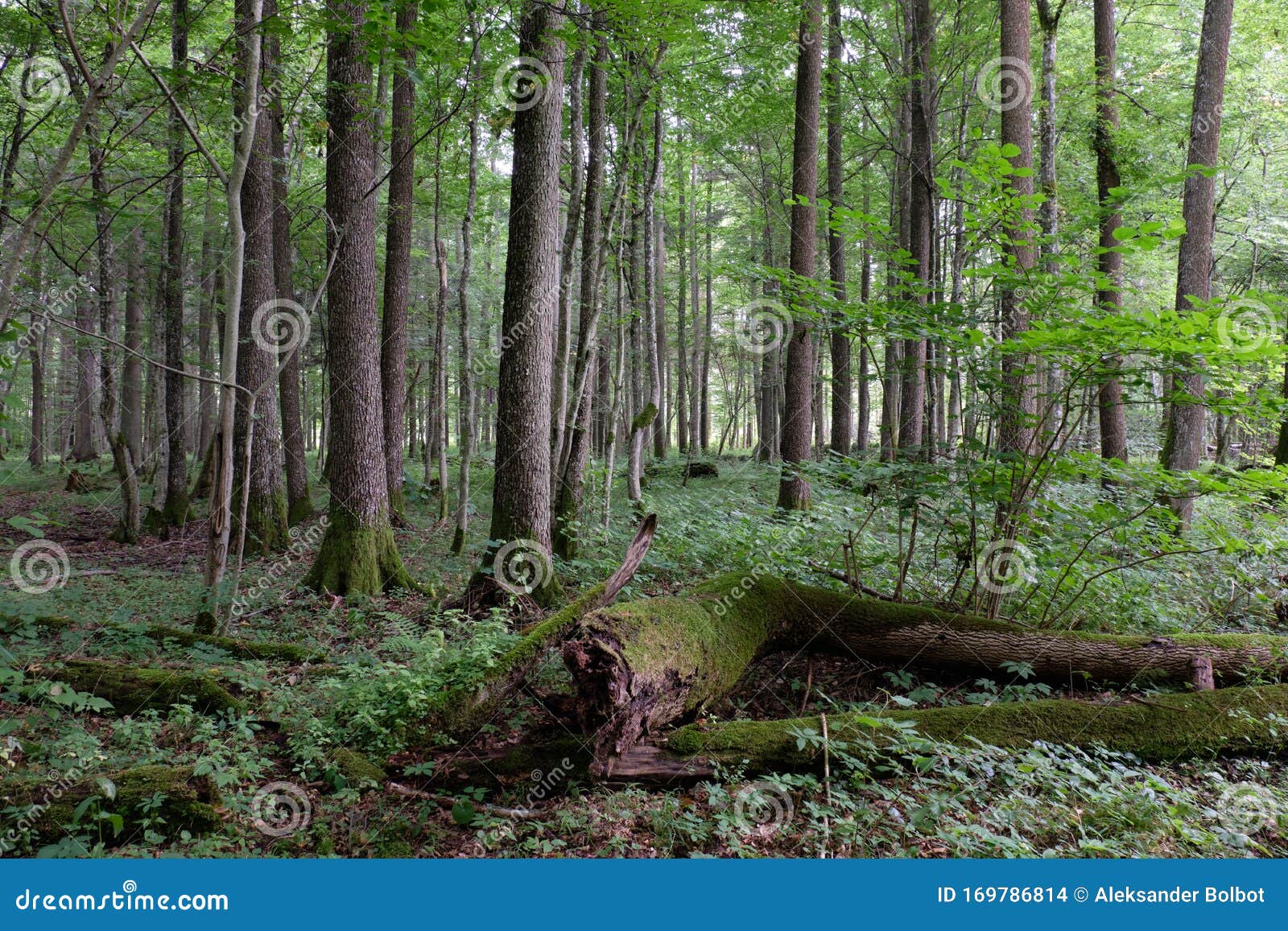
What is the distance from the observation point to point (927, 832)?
3385mm

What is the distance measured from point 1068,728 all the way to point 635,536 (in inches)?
124

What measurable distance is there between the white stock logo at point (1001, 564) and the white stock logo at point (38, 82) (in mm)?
12222

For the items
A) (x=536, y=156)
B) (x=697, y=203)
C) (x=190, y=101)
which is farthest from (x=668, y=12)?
(x=697, y=203)

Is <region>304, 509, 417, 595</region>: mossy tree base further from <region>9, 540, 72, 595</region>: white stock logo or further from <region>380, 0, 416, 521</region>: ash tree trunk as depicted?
<region>9, 540, 72, 595</region>: white stock logo

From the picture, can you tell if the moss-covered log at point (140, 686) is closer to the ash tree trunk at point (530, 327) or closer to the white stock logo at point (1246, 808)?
the ash tree trunk at point (530, 327)

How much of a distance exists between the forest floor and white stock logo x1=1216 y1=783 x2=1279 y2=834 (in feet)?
0.04

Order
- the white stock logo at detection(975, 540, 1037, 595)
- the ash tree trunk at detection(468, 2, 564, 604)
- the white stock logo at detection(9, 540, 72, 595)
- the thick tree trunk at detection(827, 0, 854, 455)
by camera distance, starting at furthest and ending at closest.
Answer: the thick tree trunk at detection(827, 0, 854, 455) < the white stock logo at detection(9, 540, 72, 595) < the ash tree trunk at detection(468, 2, 564, 604) < the white stock logo at detection(975, 540, 1037, 595)

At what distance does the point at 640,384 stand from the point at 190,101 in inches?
624

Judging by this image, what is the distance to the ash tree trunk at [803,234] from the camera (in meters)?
10.2

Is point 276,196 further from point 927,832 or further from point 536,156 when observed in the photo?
point 927,832

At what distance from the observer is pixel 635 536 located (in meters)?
5.04

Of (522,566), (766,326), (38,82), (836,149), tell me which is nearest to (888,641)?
(522,566)

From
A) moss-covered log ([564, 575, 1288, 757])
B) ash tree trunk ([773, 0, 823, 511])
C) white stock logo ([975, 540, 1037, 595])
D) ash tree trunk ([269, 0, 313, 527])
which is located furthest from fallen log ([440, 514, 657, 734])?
ash tree trunk ([269, 0, 313, 527])

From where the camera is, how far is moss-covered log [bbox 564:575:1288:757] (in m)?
4.62
